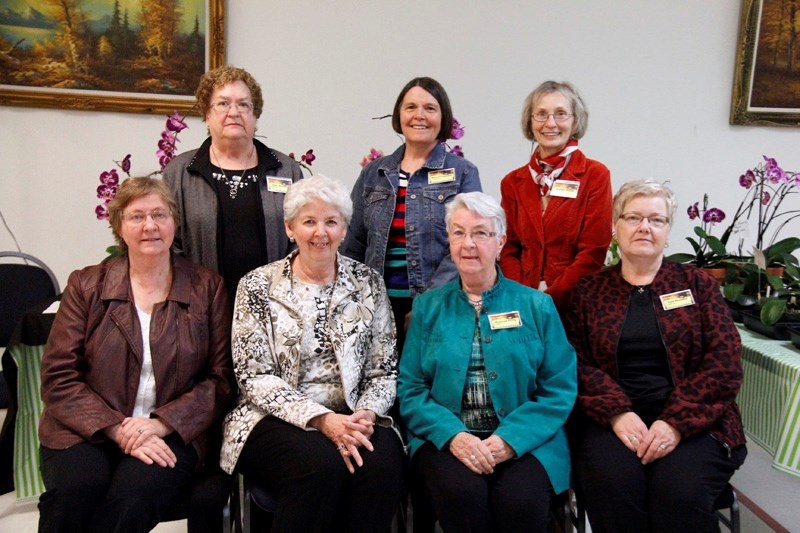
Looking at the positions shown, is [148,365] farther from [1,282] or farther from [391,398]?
[1,282]

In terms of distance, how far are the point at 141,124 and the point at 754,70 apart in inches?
145

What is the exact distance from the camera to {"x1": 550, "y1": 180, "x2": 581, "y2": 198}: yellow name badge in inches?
89.9

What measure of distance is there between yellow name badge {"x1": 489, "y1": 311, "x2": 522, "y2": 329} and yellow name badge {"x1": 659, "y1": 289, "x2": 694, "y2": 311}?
49 cm

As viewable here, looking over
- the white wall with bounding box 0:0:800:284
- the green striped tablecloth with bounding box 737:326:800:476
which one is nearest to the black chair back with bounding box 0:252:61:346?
the white wall with bounding box 0:0:800:284

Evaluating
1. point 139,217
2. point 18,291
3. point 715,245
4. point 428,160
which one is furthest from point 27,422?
point 715,245

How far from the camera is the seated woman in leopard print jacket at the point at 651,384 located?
1762 millimetres

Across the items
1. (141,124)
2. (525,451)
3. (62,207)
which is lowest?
(525,451)

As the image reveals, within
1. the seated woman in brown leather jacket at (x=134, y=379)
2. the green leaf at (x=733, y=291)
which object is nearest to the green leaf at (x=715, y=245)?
the green leaf at (x=733, y=291)

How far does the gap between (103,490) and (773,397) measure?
2.13m

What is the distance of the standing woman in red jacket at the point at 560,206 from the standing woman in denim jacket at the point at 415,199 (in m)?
0.26

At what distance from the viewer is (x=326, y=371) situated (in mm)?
1967

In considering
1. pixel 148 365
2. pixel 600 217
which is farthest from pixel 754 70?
pixel 148 365

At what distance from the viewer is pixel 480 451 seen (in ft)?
5.89

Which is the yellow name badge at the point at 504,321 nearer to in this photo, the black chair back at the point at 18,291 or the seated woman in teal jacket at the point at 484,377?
the seated woman in teal jacket at the point at 484,377
